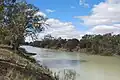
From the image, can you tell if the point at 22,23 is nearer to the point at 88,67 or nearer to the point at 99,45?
the point at 88,67

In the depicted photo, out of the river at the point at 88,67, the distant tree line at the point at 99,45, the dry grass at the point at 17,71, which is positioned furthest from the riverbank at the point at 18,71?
the distant tree line at the point at 99,45

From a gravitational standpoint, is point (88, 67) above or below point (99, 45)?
below

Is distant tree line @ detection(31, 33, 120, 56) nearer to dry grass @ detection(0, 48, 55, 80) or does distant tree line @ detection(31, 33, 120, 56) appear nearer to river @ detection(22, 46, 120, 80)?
river @ detection(22, 46, 120, 80)

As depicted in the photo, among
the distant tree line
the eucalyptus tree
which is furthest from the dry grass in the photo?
the distant tree line

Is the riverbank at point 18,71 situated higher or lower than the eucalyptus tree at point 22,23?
lower

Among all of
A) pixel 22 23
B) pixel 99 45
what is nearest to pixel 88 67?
pixel 22 23

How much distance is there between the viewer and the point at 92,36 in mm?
110188

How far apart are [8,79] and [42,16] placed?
32970 millimetres

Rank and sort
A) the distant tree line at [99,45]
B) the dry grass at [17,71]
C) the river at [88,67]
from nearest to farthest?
the dry grass at [17,71] < the river at [88,67] < the distant tree line at [99,45]

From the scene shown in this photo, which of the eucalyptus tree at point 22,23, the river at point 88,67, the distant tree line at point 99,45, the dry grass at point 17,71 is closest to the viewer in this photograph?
the dry grass at point 17,71

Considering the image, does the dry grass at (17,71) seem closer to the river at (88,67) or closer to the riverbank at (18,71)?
the riverbank at (18,71)

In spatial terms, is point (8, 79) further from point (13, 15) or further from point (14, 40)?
point (14, 40)

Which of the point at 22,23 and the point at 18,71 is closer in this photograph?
the point at 18,71

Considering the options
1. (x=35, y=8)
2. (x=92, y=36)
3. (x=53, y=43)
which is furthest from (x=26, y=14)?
(x=53, y=43)
